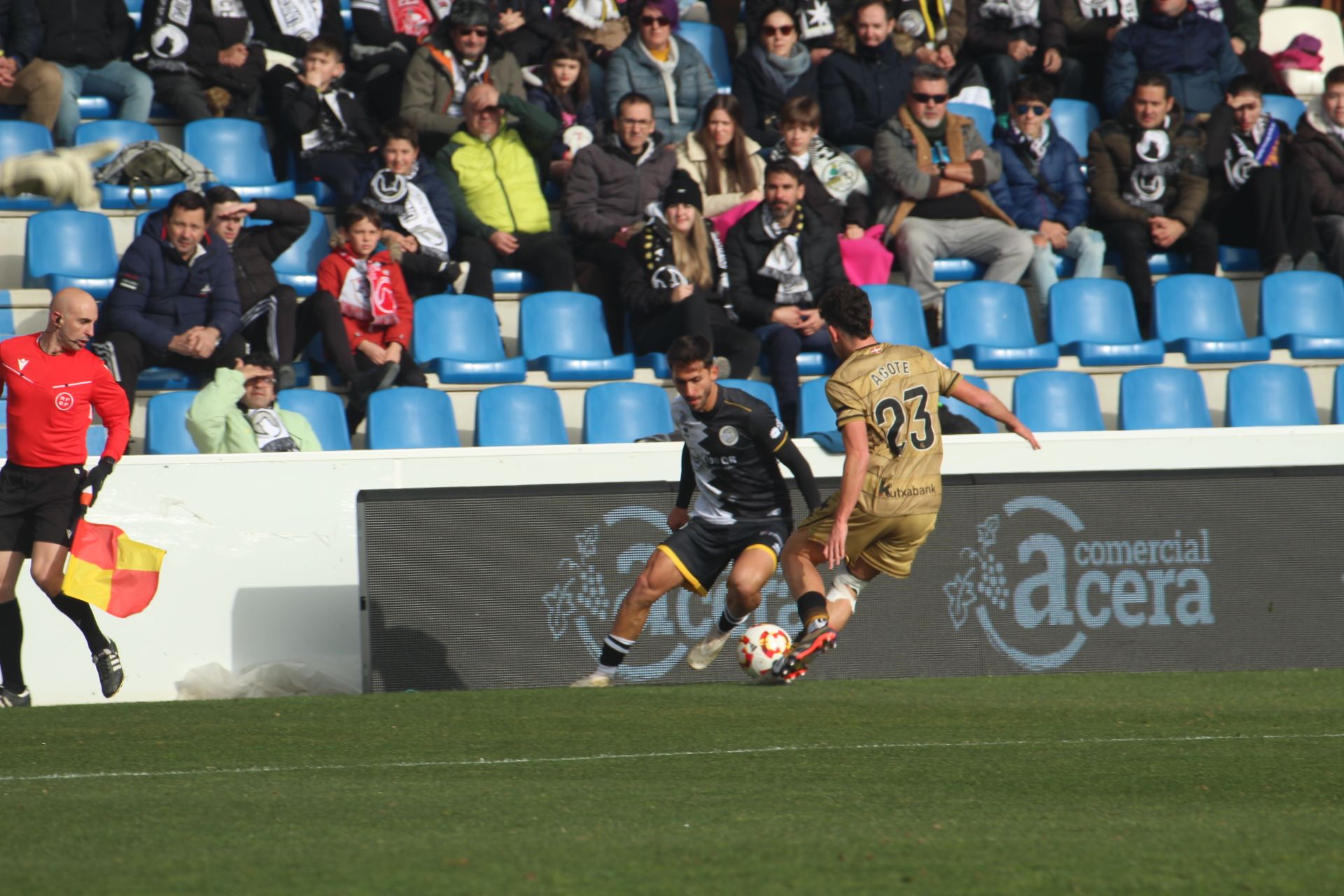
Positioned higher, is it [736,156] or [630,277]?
[736,156]

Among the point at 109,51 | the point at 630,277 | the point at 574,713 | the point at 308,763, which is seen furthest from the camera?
the point at 109,51

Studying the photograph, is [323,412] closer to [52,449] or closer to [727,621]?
[52,449]

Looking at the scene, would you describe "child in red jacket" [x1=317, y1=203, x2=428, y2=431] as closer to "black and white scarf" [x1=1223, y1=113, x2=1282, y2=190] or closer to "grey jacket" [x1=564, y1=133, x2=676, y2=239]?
"grey jacket" [x1=564, y1=133, x2=676, y2=239]

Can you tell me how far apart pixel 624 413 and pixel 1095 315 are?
3992mm

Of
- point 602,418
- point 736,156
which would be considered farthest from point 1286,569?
point 736,156

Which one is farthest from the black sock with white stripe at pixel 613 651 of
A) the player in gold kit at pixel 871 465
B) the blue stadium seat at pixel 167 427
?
the blue stadium seat at pixel 167 427

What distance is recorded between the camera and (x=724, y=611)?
8.54 metres

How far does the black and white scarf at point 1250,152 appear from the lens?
13438 millimetres

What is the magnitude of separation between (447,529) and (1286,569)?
184 inches

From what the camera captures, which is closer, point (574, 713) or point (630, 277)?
point (574, 713)

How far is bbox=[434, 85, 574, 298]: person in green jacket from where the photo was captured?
11797 mm

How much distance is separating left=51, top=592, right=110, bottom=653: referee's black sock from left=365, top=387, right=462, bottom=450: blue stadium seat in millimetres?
2311

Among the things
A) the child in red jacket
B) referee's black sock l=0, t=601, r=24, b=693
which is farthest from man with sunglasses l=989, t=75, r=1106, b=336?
referee's black sock l=0, t=601, r=24, b=693

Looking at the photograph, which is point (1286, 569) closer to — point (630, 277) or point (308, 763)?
point (630, 277)
